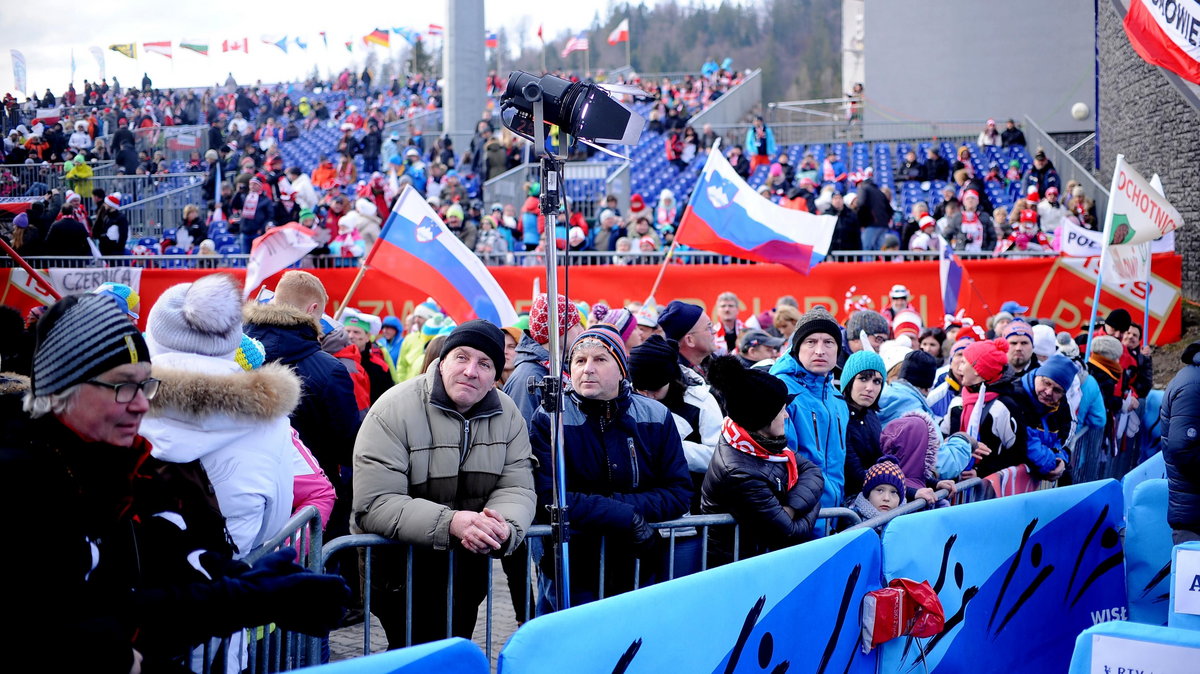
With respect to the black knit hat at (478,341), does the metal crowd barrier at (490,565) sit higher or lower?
lower

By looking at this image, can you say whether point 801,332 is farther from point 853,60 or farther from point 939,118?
point 853,60

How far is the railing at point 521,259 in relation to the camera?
15.4 metres

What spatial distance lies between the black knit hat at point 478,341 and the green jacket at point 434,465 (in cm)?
12

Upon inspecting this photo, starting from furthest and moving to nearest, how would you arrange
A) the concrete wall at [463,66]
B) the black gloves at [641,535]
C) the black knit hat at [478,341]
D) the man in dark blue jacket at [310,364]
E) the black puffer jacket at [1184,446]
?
the concrete wall at [463,66] → the black puffer jacket at [1184,446] → the man in dark blue jacket at [310,364] → the black gloves at [641,535] → the black knit hat at [478,341]

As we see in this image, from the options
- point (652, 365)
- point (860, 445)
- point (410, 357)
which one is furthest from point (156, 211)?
point (860, 445)

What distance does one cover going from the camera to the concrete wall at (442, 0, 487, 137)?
1073 inches

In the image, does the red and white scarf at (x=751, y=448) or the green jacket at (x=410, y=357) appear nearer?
the red and white scarf at (x=751, y=448)

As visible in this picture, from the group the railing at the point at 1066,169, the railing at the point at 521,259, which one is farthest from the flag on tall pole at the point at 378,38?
the railing at the point at 521,259

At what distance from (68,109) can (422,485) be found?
25290 mm

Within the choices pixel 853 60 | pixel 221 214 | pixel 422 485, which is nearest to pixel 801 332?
pixel 422 485

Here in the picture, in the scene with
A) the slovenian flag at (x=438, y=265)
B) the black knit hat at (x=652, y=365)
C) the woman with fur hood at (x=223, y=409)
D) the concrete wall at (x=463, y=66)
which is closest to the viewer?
the woman with fur hood at (x=223, y=409)

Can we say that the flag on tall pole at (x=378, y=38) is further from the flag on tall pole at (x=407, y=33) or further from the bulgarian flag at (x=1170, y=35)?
the bulgarian flag at (x=1170, y=35)

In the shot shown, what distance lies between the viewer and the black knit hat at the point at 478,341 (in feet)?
14.5

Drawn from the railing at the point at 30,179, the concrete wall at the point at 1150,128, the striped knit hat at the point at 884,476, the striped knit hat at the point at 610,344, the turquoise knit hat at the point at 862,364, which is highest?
the concrete wall at the point at 1150,128
